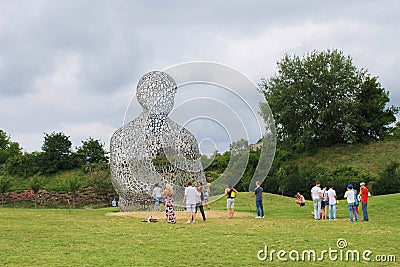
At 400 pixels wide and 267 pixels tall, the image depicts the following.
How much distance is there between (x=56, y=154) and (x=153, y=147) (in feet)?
89.8

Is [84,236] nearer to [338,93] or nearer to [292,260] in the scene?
[292,260]

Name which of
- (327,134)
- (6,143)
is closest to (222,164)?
(327,134)

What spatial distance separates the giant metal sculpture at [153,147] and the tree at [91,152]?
27.0 metres

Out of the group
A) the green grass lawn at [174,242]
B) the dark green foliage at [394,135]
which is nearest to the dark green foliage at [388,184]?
the dark green foliage at [394,135]

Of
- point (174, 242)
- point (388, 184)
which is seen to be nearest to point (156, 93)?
point (174, 242)

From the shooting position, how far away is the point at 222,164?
34.6 m

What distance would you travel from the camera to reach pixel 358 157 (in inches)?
1628

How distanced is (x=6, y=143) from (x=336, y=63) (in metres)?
41.4

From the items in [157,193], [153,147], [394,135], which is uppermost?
[394,135]

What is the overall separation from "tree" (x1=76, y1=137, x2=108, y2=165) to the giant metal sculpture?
27013mm

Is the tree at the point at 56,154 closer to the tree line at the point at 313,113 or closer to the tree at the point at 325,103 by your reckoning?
the tree line at the point at 313,113

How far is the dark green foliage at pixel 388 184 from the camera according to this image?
103ft

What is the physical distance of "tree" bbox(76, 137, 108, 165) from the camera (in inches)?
1837

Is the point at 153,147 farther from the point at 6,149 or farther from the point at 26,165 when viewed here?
the point at 6,149
